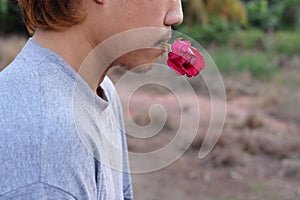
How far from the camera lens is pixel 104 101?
41.2 inches

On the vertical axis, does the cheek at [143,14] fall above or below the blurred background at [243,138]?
below

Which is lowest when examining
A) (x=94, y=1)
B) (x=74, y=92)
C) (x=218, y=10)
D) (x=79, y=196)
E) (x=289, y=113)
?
(x=79, y=196)

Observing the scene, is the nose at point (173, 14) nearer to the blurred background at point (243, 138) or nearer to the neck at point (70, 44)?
the neck at point (70, 44)

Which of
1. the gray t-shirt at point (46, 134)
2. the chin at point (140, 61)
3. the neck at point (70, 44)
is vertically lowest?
the gray t-shirt at point (46, 134)

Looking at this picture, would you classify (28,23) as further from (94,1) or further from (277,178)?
(277,178)

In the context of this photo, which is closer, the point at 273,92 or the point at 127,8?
the point at 127,8

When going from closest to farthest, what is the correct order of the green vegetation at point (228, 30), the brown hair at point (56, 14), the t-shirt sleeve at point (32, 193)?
the t-shirt sleeve at point (32, 193) < the brown hair at point (56, 14) < the green vegetation at point (228, 30)

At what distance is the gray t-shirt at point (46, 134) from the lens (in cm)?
Answer: 83

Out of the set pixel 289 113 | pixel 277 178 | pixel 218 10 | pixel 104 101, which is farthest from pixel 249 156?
pixel 218 10

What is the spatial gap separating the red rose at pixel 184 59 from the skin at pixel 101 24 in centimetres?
4

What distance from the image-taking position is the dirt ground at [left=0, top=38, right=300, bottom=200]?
12.9 feet

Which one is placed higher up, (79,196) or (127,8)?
(127,8)

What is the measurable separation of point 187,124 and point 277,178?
851 mm

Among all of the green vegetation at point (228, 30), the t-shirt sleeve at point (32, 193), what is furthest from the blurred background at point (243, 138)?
the t-shirt sleeve at point (32, 193)
